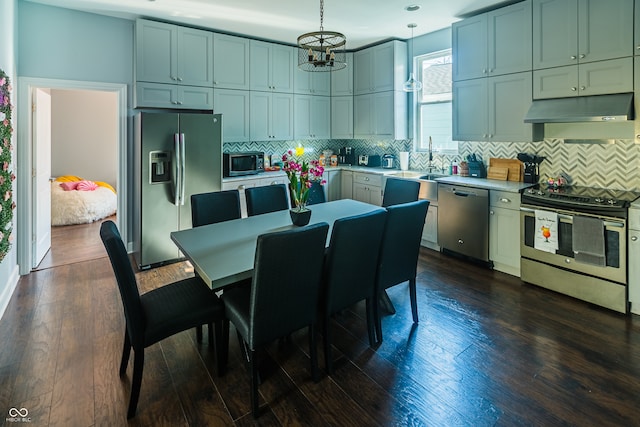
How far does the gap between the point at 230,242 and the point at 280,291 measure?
633 mm

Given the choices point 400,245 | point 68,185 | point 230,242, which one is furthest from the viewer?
point 68,185

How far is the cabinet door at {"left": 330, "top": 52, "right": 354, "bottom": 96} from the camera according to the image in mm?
5887

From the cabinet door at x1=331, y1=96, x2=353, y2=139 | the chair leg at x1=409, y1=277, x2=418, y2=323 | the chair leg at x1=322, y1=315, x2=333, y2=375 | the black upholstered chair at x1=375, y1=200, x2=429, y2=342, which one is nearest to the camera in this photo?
the chair leg at x1=322, y1=315, x2=333, y2=375

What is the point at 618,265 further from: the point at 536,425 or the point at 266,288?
the point at 266,288

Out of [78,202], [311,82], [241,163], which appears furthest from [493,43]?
[78,202]

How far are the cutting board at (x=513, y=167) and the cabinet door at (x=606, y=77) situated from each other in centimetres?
100

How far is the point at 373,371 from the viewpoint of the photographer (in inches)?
91.5

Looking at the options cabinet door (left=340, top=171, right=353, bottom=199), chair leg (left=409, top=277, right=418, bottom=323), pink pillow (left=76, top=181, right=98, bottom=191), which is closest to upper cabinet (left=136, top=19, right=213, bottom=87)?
cabinet door (left=340, top=171, right=353, bottom=199)

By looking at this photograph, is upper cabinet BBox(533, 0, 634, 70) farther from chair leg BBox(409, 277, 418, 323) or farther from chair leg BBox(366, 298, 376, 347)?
chair leg BBox(366, 298, 376, 347)

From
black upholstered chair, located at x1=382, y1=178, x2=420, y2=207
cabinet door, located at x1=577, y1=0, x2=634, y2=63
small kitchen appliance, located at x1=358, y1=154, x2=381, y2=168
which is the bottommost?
black upholstered chair, located at x1=382, y1=178, x2=420, y2=207

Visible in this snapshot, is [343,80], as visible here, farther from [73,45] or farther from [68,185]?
[68,185]

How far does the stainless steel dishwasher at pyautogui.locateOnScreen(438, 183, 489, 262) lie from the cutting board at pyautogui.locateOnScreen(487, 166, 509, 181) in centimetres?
56

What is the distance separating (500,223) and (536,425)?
7.80 ft

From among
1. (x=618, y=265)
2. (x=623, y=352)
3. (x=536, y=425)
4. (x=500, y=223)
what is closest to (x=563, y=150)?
(x=500, y=223)
